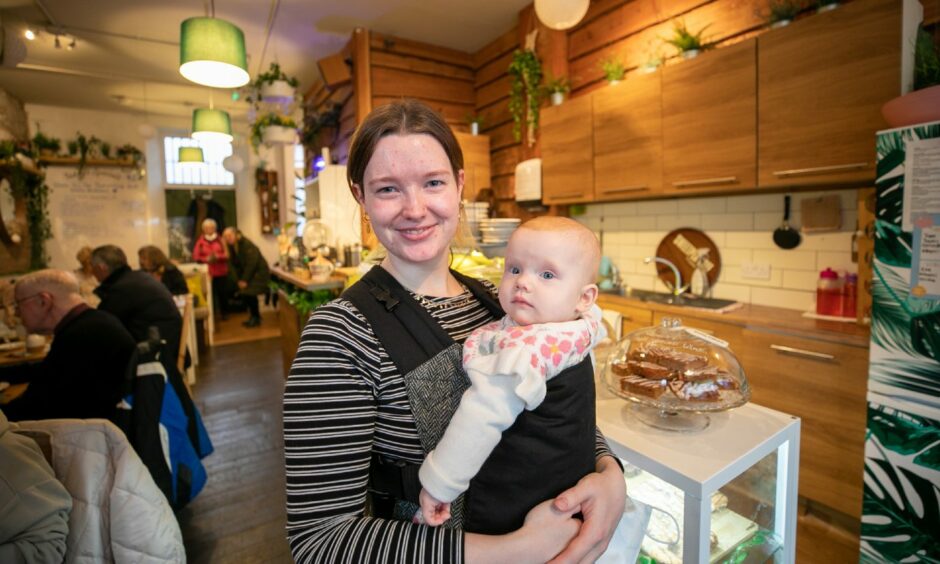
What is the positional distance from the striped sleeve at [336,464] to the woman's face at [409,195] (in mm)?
244

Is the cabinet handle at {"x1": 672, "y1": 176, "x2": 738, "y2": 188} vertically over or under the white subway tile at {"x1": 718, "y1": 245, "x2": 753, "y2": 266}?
over

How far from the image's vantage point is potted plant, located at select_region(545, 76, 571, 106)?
3.97m

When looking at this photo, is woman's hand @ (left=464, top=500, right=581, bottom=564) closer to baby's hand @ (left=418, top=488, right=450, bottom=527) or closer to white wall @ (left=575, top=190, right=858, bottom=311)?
baby's hand @ (left=418, top=488, right=450, bottom=527)

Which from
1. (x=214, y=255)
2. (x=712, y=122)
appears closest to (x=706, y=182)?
(x=712, y=122)

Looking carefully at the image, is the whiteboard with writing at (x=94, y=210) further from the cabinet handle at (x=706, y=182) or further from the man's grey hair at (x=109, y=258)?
the cabinet handle at (x=706, y=182)

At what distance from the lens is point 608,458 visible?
3.26 feet

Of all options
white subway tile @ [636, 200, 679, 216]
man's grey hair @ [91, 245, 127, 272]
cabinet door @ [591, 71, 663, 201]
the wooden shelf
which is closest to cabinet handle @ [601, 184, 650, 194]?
cabinet door @ [591, 71, 663, 201]

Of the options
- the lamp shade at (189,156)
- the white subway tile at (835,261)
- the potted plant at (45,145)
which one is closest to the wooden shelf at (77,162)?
the potted plant at (45,145)

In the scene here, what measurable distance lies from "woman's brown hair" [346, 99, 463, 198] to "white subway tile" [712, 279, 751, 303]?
2.90m

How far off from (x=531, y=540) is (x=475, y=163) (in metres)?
4.48

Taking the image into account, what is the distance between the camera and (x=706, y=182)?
9.33ft

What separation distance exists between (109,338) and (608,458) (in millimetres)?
2573

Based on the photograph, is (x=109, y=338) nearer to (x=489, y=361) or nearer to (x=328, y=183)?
(x=489, y=361)

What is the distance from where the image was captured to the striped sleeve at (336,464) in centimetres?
71
